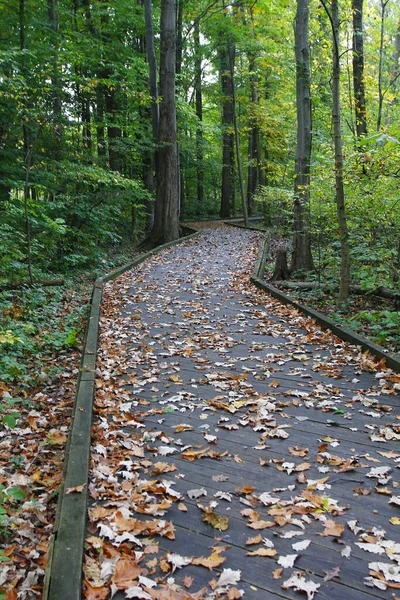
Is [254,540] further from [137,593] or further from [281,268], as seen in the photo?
[281,268]

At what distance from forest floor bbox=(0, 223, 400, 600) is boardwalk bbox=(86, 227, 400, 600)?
0.04 feet

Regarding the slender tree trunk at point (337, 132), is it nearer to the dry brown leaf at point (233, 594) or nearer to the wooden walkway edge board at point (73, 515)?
the wooden walkway edge board at point (73, 515)

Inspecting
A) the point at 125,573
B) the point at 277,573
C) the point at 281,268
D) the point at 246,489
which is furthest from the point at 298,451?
the point at 281,268

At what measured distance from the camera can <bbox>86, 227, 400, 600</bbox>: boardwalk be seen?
7.57 feet

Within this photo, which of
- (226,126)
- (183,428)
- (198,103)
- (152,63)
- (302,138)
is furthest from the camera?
(198,103)

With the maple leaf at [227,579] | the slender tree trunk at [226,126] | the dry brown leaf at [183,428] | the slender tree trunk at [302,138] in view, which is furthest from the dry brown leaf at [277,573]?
the slender tree trunk at [226,126]

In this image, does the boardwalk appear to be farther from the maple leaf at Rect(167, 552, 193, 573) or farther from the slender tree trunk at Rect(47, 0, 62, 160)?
the slender tree trunk at Rect(47, 0, 62, 160)

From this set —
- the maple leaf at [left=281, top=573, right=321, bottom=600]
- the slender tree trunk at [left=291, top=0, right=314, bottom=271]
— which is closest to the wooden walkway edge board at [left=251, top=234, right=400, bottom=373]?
the slender tree trunk at [left=291, top=0, right=314, bottom=271]

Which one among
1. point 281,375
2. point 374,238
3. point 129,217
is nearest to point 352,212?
point 374,238

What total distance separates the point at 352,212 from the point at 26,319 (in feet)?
20.1

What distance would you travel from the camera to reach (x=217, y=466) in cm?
332

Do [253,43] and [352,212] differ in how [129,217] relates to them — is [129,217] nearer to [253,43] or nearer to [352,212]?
[253,43]

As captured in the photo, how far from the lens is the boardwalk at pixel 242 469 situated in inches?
90.9

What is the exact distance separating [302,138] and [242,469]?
8.26 metres
